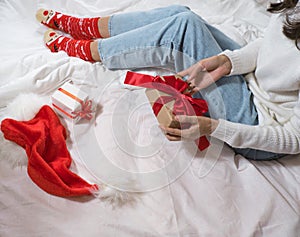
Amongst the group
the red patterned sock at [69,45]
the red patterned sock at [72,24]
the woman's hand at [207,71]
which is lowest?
the red patterned sock at [69,45]

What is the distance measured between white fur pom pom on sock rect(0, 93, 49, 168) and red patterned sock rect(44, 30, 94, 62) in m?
0.21

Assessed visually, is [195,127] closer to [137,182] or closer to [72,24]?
[137,182]

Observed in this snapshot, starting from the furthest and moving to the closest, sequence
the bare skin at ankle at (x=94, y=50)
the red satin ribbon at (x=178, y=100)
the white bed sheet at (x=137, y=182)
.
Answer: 1. the bare skin at ankle at (x=94, y=50)
2. the red satin ribbon at (x=178, y=100)
3. the white bed sheet at (x=137, y=182)

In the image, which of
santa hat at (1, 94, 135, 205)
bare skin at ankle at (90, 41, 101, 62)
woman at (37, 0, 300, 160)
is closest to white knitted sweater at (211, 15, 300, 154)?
woman at (37, 0, 300, 160)

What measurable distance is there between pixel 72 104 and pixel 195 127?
1.07 feet

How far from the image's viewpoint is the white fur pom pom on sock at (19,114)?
0.78 m

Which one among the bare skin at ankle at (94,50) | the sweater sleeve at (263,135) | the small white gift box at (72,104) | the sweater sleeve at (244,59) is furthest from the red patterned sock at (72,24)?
the sweater sleeve at (263,135)

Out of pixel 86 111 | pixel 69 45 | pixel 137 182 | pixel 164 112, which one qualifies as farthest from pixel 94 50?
pixel 137 182

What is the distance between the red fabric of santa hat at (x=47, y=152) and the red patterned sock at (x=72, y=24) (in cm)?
38

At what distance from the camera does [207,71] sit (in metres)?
0.90

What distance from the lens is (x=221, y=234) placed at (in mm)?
739

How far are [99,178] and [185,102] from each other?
0.28 meters

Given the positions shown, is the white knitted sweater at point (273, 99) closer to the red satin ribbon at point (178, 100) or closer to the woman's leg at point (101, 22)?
the red satin ribbon at point (178, 100)

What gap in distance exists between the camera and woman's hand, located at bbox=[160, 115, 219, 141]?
2.59 feet
